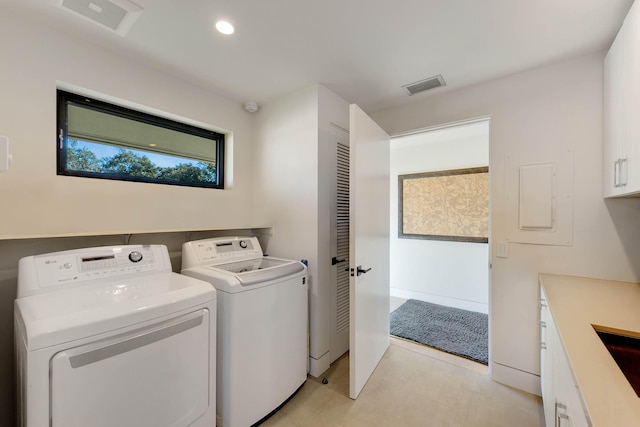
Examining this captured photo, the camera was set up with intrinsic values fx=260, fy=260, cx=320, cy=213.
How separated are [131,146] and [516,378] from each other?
3.37 m

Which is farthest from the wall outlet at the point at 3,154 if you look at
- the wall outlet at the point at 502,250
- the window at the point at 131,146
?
the wall outlet at the point at 502,250

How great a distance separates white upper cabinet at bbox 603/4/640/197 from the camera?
1171 millimetres

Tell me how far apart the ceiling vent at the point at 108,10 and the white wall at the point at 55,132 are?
32 centimetres

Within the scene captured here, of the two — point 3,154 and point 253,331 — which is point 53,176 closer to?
point 3,154

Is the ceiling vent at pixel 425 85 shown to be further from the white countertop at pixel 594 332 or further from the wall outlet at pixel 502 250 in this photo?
the white countertop at pixel 594 332

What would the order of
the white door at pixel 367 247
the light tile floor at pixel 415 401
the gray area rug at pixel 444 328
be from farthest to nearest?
the gray area rug at pixel 444 328
the white door at pixel 367 247
the light tile floor at pixel 415 401

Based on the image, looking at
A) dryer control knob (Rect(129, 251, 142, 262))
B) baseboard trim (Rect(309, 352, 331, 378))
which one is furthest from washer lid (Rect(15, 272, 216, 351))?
baseboard trim (Rect(309, 352, 331, 378))

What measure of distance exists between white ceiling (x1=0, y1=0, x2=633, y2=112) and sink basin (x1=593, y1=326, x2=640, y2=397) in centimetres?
156

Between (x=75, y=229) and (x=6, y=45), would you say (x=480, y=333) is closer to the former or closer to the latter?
(x=75, y=229)

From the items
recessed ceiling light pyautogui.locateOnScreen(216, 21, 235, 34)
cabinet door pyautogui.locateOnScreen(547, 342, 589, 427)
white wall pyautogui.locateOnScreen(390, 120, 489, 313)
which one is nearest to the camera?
cabinet door pyautogui.locateOnScreen(547, 342, 589, 427)

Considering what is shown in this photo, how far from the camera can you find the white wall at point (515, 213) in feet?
5.53

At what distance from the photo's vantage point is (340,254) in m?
2.38

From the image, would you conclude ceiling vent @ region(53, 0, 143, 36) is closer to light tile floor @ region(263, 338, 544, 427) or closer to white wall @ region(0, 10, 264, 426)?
white wall @ region(0, 10, 264, 426)

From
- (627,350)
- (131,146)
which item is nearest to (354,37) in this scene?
(131,146)
